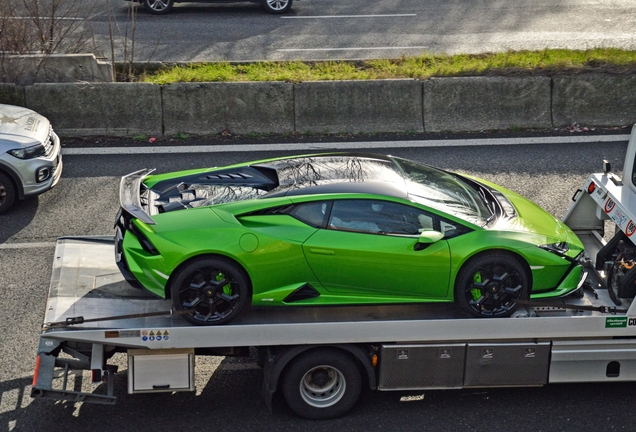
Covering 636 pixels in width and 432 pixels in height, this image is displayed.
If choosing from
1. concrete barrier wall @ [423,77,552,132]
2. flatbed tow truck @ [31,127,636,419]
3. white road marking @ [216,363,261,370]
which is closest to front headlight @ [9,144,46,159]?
flatbed tow truck @ [31,127,636,419]

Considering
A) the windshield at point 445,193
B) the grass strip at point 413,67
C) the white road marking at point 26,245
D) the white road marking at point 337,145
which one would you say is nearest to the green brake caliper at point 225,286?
the windshield at point 445,193

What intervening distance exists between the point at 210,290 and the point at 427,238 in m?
1.78

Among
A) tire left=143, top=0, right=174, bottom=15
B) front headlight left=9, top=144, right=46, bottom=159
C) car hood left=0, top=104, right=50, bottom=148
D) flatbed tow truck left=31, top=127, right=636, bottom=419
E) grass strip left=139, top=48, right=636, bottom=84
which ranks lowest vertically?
flatbed tow truck left=31, top=127, right=636, bottom=419

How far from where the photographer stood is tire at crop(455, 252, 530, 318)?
6602mm

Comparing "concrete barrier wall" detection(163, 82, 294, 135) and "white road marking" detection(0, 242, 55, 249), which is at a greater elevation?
"concrete barrier wall" detection(163, 82, 294, 135)

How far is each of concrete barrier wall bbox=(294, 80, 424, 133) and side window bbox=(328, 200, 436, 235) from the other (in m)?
6.33

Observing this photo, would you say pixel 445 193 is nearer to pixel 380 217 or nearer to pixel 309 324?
pixel 380 217

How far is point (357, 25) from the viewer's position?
18.5 m

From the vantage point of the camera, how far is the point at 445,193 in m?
7.07

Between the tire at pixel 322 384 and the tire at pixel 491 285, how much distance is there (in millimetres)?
1085

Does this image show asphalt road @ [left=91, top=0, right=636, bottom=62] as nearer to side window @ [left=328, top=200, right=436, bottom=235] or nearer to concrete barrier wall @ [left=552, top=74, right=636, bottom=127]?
concrete barrier wall @ [left=552, top=74, right=636, bottom=127]

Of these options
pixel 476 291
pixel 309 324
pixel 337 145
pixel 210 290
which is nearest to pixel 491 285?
pixel 476 291

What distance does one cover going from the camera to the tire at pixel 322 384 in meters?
6.48

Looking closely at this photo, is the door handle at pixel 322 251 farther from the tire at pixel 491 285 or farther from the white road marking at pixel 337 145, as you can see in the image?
the white road marking at pixel 337 145
